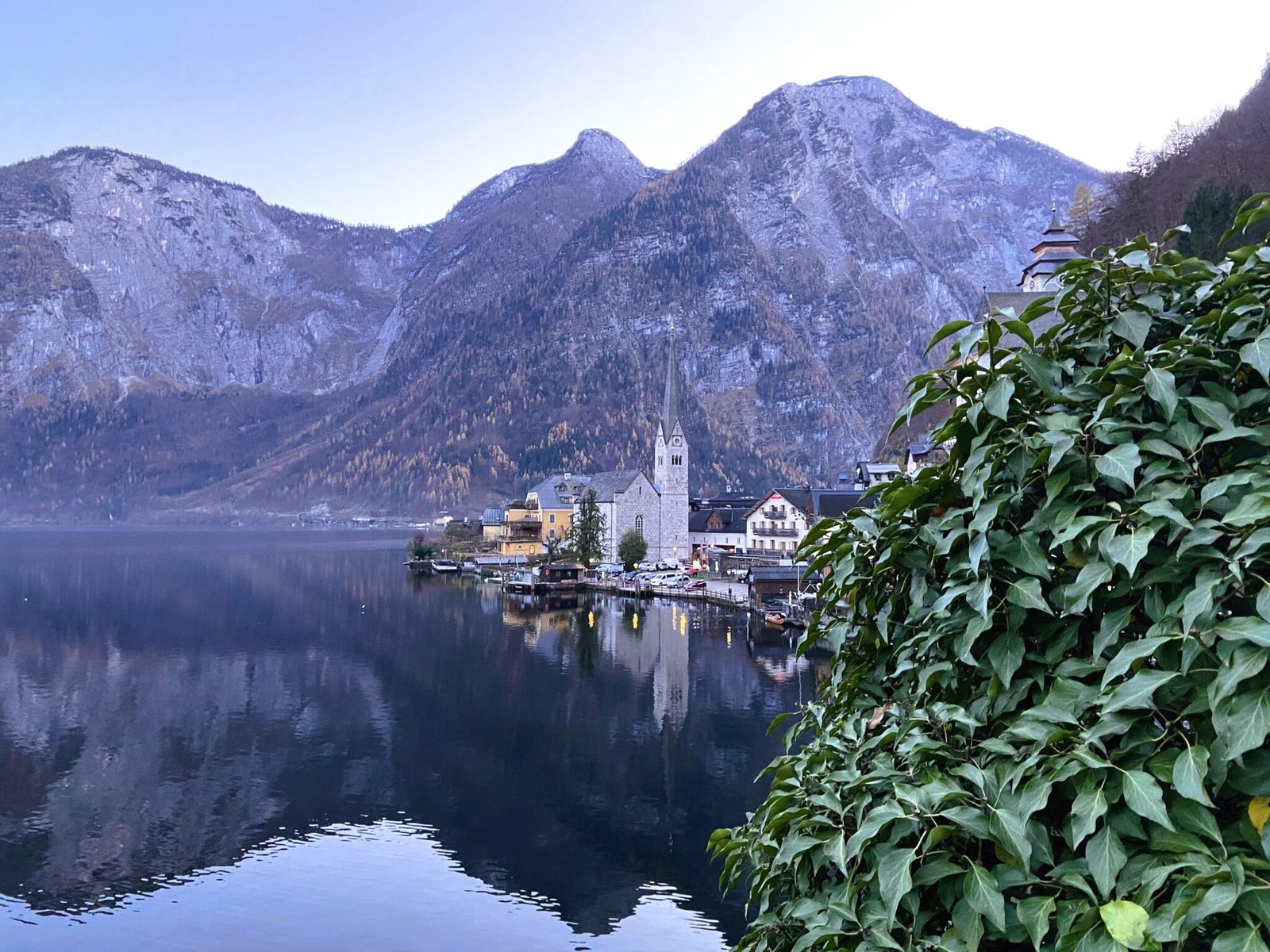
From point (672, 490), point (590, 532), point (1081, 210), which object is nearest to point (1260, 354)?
point (1081, 210)

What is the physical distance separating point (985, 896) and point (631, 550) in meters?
97.6

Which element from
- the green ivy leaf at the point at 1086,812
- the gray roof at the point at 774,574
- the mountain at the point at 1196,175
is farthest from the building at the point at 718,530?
the green ivy leaf at the point at 1086,812

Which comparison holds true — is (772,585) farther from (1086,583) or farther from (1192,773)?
(1192,773)

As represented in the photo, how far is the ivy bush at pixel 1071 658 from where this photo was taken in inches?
95.7

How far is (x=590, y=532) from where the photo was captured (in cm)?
10212

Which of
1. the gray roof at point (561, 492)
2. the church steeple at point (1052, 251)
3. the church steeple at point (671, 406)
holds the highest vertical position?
the church steeple at point (1052, 251)

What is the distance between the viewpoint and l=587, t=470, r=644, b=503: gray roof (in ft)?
352

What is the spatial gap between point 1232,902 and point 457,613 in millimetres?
72051

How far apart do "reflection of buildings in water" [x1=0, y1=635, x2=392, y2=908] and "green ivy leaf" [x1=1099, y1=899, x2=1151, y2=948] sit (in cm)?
2577

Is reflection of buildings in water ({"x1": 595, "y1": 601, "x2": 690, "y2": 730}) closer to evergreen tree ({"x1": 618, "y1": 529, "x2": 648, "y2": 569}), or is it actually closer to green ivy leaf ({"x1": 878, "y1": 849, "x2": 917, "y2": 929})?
evergreen tree ({"x1": 618, "y1": 529, "x2": 648, "y2": 569})

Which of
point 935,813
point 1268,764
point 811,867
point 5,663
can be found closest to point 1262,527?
point 1268,764

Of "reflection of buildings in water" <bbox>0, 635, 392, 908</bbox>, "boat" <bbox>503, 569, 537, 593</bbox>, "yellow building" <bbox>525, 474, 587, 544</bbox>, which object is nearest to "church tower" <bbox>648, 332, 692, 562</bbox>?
"yellow building" <bbox>525, 474, 587, 544</bbox>

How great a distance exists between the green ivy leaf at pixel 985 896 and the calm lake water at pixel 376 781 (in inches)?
725

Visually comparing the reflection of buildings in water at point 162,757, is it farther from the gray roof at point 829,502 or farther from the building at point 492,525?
the building at point 492,525
